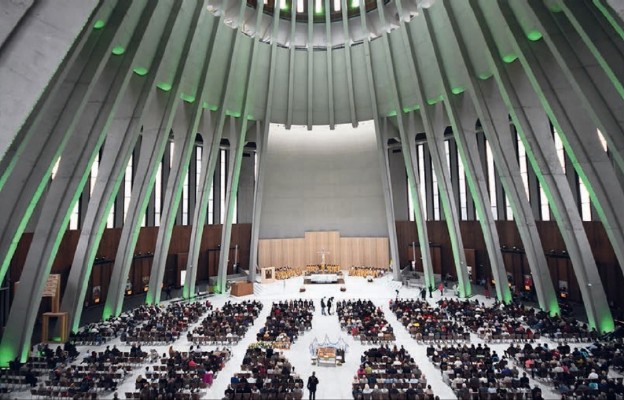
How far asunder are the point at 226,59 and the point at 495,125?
16.4 meters

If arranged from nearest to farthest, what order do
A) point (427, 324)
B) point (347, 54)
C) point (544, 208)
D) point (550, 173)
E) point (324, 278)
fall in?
point (427, 324) < point (550, 173) < point (544, 208) < point (347, 54) < point (324, 278)

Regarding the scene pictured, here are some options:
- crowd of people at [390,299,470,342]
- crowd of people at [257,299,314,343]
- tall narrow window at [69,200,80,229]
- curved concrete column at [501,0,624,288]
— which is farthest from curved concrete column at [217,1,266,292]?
curved concrete column at [501,0,624,288]

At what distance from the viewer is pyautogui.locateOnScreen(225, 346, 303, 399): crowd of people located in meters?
9.92

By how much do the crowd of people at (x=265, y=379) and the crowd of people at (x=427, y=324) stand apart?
6.35 metres

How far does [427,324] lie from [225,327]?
28.9 feet

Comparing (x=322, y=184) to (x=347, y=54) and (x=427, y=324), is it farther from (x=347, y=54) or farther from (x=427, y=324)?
(x=427, y=324)

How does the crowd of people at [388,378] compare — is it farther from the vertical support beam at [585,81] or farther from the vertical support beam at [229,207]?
the vertical support beam at [229,207]

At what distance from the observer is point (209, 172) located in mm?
24578

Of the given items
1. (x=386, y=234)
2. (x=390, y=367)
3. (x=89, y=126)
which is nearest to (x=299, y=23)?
(x=89, y=126)

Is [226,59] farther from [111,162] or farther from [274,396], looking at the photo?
[274,396]

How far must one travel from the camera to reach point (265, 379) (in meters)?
11.2

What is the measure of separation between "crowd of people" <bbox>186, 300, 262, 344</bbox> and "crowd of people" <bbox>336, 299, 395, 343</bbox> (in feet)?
15.0

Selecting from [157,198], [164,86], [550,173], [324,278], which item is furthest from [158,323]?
[550,173]

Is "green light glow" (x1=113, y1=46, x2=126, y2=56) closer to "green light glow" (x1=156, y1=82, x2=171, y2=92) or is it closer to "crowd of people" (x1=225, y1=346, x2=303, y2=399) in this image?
"green light glow" (x1=156, y1=82, x2=171, y2=92)
